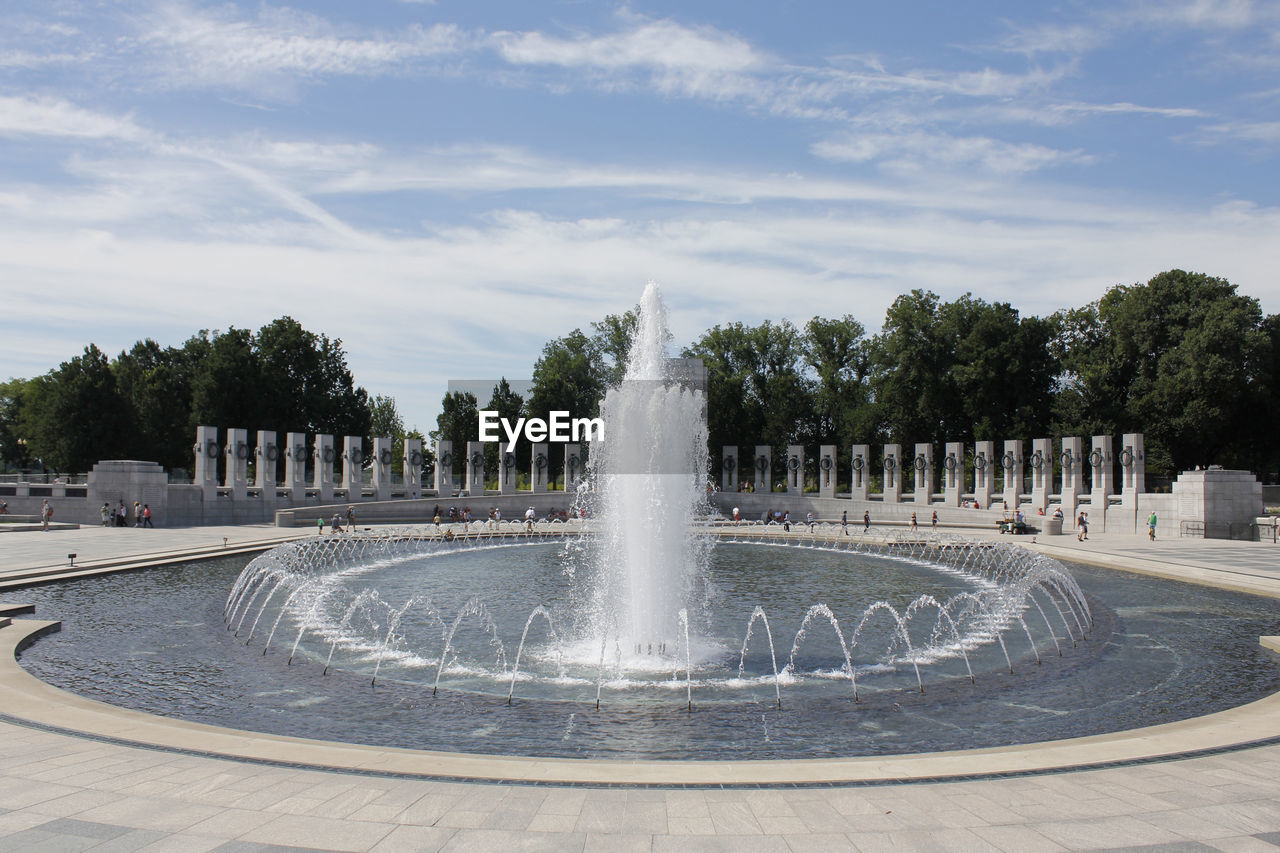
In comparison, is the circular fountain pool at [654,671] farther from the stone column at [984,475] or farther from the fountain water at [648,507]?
the stone column at [984,475]

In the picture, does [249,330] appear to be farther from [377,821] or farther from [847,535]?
[377,821]

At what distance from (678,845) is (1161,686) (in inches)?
395

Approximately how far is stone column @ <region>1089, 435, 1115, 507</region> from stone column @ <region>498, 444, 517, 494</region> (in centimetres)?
3393

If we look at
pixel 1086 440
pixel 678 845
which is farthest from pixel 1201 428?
pixel 678 845

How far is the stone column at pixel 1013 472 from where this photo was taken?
157 ft

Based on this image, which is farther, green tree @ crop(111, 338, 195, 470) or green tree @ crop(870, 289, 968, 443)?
green tree @ crop(111, 338, 195, 470)

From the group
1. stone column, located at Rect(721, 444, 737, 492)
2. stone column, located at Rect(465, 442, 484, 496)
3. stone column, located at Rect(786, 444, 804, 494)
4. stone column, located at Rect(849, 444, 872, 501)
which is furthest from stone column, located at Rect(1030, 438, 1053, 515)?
stone column, located at Rect(465, 442, 484, 496)

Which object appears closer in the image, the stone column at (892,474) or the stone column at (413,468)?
the stone column at (892,474)

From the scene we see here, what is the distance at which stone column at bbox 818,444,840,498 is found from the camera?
196 feet

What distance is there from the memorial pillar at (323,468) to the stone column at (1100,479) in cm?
4120

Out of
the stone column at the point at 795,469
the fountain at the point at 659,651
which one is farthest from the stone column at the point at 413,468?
the fountain at the point at 659,651

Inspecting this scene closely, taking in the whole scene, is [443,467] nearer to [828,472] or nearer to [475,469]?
[475,469]

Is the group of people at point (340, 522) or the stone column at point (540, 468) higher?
the stone column at point (540, 468)

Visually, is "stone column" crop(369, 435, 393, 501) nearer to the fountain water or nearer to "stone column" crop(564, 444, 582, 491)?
"stone column" crop(564, 444, 582, 491)
